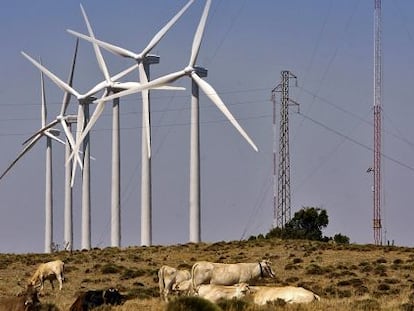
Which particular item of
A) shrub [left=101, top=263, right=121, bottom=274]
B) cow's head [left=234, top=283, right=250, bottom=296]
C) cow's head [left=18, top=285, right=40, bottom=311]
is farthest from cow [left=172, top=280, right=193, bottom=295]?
shrub [left=101, top=263, right=121, bottom=274]

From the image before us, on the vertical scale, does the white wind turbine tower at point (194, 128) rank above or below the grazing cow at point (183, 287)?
above

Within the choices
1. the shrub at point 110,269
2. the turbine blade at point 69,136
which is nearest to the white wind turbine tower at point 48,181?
the turbine blade at point 69,136

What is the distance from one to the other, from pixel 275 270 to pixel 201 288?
2165 centimetres

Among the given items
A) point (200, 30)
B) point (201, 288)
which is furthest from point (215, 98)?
point (201, 288)

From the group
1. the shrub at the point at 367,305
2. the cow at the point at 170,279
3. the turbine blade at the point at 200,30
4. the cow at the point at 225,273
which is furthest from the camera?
the turbine blade at the point at 200,30

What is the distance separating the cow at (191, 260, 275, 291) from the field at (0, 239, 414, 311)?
1.91 metres

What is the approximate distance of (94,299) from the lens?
31.9 m

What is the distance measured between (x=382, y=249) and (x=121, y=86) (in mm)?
32591

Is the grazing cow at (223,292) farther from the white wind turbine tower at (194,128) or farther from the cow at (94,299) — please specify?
the white wind turbine tower at (194,128)

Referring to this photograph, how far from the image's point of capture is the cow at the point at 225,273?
38.7m

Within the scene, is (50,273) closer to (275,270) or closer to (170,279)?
(170,279)

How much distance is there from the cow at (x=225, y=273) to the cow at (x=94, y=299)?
4856 millimetres

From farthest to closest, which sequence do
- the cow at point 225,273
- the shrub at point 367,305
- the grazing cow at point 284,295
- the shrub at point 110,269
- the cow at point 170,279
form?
the shrub at point 110,269 < the cow at point 170,279 < the cow at point 225,273 < the grazing cow at point 284,295 < the shrub at point 367,305

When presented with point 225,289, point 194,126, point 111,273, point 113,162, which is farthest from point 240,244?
point 225,289
